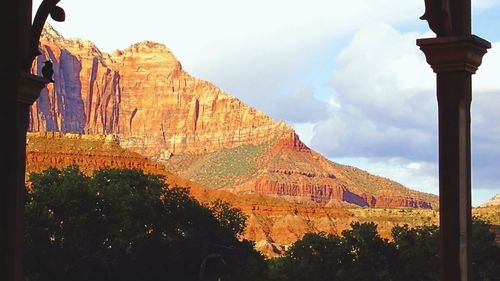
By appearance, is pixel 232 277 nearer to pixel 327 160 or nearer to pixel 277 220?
pixel 277 220

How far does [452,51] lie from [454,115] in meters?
0.31

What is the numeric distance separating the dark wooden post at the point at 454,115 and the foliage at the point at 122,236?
120 ft

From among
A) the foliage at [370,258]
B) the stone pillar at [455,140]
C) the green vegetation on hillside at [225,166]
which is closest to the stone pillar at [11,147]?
the stone pillar at [455,140]

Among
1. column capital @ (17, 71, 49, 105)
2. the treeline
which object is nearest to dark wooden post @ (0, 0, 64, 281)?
column capital @ (17, 71, 49, 105)

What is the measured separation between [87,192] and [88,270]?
3.78 m

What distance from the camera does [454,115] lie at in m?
4.84

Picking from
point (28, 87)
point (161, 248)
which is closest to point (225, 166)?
point (161, 248)

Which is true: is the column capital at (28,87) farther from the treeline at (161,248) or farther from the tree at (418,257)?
the tree at (418,257)

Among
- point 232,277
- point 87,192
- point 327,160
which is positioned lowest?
point 232,277

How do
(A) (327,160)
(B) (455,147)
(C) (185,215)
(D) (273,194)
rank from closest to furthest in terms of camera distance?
(B) (455,147)
(C) (185,215)
(D) (273,194)
(A) (327,160)

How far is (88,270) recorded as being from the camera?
4400 centimetres

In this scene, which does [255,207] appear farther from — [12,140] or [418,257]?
[12,140]

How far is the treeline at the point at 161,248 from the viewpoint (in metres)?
42.8

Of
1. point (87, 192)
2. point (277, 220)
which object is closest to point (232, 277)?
point (87, 192)
